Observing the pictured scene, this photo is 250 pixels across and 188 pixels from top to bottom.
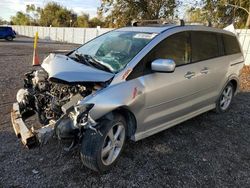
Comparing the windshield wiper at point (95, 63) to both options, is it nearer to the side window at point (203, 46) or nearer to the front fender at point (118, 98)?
the front fender at point (118, 98)

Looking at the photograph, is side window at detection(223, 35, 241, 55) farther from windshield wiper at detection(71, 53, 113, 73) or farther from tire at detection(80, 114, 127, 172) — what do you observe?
tire at detection(80, 114, 127, 172)

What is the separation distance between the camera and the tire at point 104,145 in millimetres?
3170

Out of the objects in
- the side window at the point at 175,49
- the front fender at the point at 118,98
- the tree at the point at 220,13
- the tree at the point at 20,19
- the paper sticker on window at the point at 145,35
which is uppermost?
the tree at the point at 220,13

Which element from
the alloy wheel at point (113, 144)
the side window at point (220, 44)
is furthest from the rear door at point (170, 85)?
the side window at point (220, 44)

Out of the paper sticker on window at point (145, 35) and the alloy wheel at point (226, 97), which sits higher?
the paper sticker on window at point (145, 35)

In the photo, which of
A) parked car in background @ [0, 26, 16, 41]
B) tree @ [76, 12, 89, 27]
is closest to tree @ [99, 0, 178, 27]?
parked car in background @ [0, 26, 16, 41]

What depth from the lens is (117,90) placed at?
3.37 meters

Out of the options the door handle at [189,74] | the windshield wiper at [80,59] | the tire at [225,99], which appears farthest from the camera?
the tire at [225,99]

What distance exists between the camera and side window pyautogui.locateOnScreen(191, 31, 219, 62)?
4.68 meters

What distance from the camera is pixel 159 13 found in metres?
32.0

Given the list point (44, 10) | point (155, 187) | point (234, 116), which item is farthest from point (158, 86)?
point (44, 10)

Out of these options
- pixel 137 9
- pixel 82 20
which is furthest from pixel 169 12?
pixel 82 20

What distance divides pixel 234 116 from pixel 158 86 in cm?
277

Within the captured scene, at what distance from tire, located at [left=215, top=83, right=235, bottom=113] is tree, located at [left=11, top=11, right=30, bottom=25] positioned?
268ft
